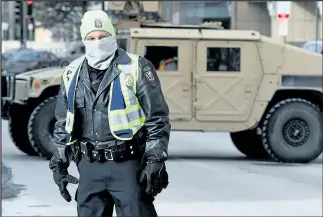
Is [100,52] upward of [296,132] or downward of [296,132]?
upward

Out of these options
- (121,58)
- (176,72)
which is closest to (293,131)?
(176,72)

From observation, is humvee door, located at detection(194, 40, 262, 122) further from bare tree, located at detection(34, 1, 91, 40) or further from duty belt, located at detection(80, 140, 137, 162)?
Answer: bare tree, located at detection(34, 1, 91, 40)

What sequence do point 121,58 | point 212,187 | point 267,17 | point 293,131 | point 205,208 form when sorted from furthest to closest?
1. point 267,17
2. point 293,131
3. point 212,187
4. point 205,208
5. point 121,58

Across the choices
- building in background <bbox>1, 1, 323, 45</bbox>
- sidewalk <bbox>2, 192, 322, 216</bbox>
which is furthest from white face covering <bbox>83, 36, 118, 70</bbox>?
building in background <bbox>1, 1, 323, 45</bbox>

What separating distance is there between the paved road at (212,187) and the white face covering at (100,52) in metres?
3.86

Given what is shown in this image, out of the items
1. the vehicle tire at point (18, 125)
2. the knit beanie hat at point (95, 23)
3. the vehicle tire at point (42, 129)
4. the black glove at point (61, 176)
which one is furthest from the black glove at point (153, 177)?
the vehicle tire at point (18, 125)

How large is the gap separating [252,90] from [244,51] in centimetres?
58

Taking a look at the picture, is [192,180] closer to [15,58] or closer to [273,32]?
[15,58]

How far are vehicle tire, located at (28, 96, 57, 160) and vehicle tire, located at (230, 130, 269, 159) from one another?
320cm

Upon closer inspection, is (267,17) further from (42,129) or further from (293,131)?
(42,129)

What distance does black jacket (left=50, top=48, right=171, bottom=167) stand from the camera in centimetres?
488

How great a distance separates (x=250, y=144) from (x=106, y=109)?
9380 mm

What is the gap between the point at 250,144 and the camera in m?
14.1

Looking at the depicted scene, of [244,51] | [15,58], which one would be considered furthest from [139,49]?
[15,58]
